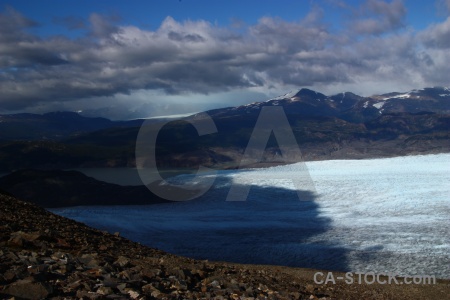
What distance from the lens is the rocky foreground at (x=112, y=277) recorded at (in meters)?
9.74

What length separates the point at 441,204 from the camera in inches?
1763

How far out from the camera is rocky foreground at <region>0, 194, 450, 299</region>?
9742 mm

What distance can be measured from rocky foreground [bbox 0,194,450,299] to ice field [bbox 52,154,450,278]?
9700 millimetres

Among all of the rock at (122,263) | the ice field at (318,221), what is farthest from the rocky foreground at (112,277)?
the ice field at (318,221)

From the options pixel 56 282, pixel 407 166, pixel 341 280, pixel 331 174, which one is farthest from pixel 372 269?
pixel 407 166

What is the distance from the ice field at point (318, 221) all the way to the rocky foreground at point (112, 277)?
970cm

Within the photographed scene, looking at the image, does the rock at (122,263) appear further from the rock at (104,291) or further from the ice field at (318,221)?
the ice field at (318,221)

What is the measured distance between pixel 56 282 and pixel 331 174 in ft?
211

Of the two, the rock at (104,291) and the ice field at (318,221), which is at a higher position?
the rock at (104,291)

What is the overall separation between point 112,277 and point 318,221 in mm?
33677

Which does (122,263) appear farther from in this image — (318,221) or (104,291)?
(318,221)

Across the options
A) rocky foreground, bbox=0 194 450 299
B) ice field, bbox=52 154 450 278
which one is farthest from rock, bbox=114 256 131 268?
ice field, bbox=52 154 450 278

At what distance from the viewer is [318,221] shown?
4256cm

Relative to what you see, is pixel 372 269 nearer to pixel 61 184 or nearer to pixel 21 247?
pixel 21 247
